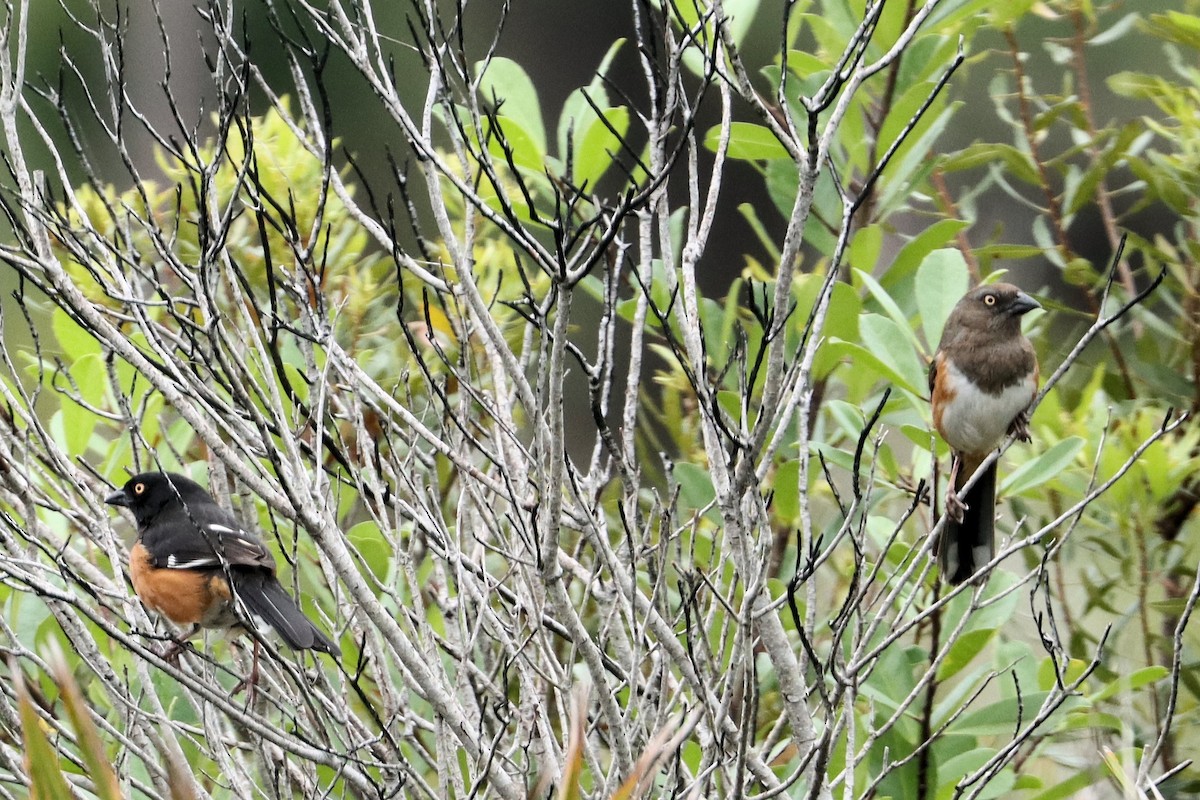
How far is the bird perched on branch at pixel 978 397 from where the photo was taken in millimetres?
2812

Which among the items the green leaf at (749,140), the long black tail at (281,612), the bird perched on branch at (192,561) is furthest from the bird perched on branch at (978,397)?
the bird perched on branch at (192,561)

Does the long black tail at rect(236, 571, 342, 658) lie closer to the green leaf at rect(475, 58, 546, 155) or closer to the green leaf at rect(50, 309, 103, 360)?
the green leaf at rect(50, 309, 103, 360)

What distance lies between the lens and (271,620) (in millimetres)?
2490

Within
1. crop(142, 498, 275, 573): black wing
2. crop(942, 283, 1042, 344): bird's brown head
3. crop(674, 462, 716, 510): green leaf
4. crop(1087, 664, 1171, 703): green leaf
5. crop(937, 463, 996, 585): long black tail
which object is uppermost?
crop(942, 283, 1042, 344): bird's brown head

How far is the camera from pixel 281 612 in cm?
246

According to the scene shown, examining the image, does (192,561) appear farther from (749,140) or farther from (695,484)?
(749,140)

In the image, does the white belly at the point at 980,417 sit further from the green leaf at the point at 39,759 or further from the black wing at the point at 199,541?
the green leaf at the point at 39,759

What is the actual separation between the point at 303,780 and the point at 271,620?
492mm

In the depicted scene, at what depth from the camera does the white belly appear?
9.59ft

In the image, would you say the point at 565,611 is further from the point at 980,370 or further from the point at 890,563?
the point at 980,370

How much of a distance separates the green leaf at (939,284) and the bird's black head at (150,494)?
152cm

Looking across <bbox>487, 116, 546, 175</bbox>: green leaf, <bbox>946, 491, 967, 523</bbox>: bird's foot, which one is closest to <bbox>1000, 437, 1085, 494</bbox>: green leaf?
<bbox>946, 491, 967, 523</bbox>: bird's foot

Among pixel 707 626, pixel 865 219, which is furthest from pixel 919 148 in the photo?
pixel 707 626

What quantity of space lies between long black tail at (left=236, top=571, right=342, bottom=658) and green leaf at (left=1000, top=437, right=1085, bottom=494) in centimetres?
123
